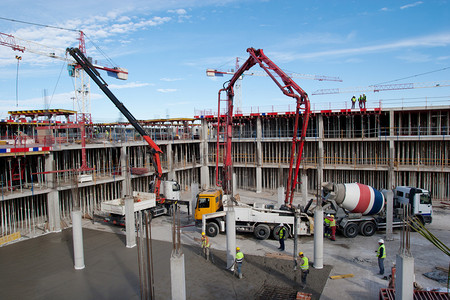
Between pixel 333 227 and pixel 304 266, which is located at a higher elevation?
pixel 304 266

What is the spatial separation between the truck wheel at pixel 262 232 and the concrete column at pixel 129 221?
21.0 ft

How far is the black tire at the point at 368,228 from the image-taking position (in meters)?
17.0

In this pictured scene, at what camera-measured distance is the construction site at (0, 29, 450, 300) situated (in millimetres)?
11711

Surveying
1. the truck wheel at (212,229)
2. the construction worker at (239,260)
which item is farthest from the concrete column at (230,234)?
the truck wheel at (212,229)

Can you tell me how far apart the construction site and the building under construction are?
0.40 feet

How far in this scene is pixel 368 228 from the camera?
17.2 m

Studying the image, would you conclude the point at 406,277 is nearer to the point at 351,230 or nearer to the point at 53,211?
→ the point at 351,230

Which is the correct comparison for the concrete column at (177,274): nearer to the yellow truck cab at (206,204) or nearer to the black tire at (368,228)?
the yellow truck cab at (206,204)

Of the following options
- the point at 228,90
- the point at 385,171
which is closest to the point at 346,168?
the point at 385,171

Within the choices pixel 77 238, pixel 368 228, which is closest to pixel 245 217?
pixel 368 228

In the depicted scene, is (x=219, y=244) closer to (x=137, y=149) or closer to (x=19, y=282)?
(x=19, y=282)

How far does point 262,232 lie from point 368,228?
574 centimetres

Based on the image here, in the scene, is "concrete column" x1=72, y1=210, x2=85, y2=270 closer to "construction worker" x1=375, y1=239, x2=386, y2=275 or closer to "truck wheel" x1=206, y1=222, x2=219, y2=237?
"truck wheel" x1=206, y1=222, x2=219, y2=237

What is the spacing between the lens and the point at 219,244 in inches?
653
